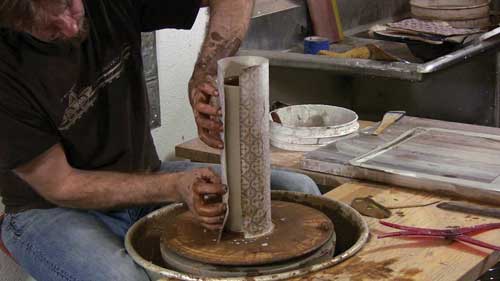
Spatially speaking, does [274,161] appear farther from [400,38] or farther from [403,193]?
[400,38]

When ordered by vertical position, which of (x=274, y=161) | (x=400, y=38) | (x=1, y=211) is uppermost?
(x=400, y=38)

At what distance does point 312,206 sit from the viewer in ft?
5.57

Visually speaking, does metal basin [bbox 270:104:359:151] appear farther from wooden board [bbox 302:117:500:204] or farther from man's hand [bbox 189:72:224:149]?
man's hand [bbox 189:72:224:149]

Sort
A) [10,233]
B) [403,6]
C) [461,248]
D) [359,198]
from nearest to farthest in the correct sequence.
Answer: [461,248], [359,198], [10,233], [403,6]

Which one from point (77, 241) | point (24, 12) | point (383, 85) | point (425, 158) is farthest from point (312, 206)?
point (383, 85)

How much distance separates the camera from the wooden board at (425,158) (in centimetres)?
173

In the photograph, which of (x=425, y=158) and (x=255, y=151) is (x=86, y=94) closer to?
(x=255, y=151)

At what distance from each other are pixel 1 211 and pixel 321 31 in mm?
1553

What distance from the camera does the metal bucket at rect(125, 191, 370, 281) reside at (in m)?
1.46

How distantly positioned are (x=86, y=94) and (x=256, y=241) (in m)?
0.61

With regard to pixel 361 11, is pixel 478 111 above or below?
below

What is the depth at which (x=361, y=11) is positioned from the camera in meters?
3.48

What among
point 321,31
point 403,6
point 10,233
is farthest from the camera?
point 403,6

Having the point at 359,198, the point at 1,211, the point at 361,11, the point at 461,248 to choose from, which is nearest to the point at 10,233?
the point at 1,211
